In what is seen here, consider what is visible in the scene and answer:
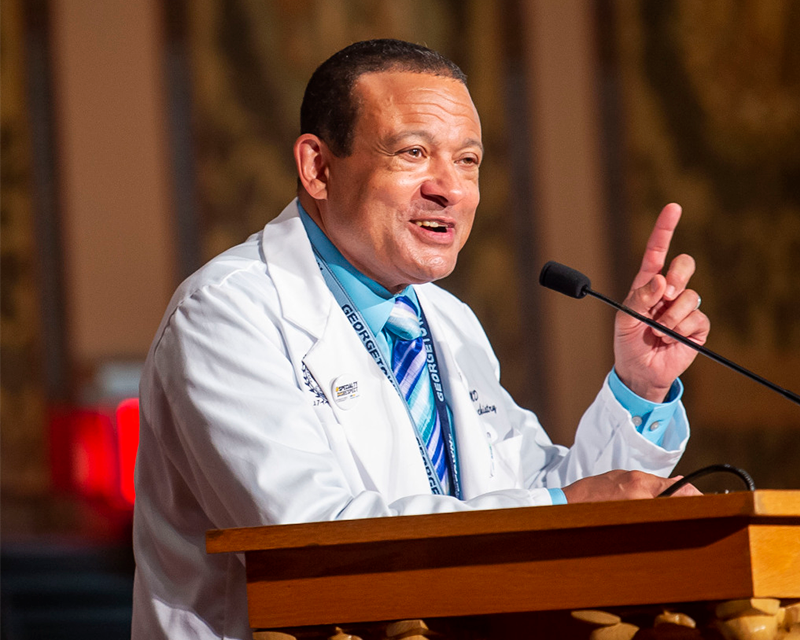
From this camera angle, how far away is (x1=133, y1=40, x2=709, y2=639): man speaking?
1741 mm

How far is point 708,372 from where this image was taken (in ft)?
19.1

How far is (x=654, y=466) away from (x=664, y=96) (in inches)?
164

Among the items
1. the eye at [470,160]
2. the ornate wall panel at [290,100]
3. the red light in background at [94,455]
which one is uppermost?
the ornate wall panel at [290,100]

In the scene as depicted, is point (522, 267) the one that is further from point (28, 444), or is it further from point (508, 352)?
point (28, 444)

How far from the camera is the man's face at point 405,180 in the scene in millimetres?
2193

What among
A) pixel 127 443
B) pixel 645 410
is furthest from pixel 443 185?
pixel 127 443

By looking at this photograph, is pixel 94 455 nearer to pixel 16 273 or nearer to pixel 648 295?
pixel 16 273

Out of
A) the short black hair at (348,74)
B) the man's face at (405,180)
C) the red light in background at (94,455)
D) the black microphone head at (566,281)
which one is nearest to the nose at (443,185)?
the man's face at (405,180)

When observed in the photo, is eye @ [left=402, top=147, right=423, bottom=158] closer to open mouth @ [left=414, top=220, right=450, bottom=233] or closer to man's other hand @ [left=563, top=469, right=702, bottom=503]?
open mouth @ [left=414, top=220, right=450, bottom=233]

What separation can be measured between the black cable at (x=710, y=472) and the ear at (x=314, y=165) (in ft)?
3.51

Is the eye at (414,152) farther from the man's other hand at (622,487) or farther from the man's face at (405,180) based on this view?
the man's other hand at (622,487)

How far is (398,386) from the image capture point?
2.11 metres

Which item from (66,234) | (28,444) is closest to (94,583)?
(28,444)

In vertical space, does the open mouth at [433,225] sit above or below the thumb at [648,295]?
above
